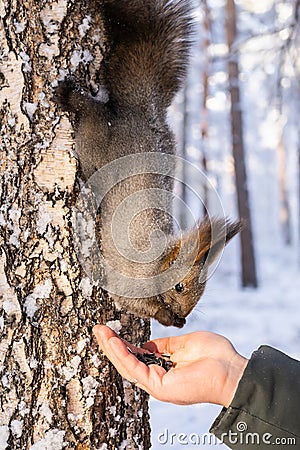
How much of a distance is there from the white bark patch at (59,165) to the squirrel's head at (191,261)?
1.99 ft

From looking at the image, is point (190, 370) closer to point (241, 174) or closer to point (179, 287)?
point (179, 287)

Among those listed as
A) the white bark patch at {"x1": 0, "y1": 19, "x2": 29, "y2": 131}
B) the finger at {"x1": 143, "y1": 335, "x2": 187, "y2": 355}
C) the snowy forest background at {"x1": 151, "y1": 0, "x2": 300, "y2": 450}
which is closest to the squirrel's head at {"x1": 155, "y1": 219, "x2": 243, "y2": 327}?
the snowy forest background at {"x1": 151, "y1": 0, "x2": 300, "y2": 450}

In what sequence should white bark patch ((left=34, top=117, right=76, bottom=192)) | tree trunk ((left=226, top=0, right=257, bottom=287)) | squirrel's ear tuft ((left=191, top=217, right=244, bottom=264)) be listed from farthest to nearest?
tree trunk ((left=226, top=0, right=257, bottom=287))
squirrel's ear tuft ((left=191, top=217, right=244, bottom=264))
white bark patch ((left=34, top=117, right=76, bottom=192))

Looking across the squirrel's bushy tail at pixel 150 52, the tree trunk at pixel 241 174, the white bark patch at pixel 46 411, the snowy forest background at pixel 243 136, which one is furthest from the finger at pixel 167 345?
the tree trunk at pixel 241 174

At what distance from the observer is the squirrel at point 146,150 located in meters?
2.03

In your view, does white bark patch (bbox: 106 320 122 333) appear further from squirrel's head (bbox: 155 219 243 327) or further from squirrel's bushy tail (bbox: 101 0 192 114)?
squirrel's bushy tail (bbox: 101 0 192 114)

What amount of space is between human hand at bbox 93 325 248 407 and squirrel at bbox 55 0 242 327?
34 centimetres

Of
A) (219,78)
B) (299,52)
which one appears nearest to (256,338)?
(299,52)

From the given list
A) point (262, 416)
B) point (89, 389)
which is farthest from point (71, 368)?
point (262, 416)

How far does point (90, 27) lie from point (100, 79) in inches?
7.6

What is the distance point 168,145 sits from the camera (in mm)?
2393

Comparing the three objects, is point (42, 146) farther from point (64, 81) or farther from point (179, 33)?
point (179, 33)

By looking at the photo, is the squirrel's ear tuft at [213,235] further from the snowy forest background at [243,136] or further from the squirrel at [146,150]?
the snowy forest background at [243,136]

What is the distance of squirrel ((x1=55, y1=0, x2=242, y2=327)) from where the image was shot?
6.64 feet
